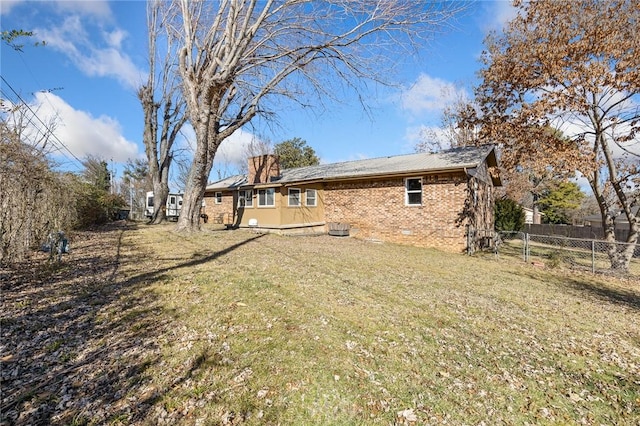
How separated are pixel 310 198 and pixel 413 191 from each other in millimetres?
5479

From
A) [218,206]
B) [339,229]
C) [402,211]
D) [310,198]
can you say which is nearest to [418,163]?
[402,211]

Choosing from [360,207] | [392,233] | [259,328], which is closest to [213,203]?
[360,207]

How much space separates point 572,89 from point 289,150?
2847 cm

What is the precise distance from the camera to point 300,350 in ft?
10.9

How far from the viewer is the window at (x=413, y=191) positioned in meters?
13.0

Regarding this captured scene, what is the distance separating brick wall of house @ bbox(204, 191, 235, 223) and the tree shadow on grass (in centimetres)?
1439

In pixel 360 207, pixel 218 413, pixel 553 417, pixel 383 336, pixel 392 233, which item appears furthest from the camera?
pixel 360 207

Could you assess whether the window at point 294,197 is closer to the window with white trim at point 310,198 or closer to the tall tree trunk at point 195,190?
the window with white trim at point 310,198

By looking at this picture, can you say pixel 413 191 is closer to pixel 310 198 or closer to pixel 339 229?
pixel 339 229

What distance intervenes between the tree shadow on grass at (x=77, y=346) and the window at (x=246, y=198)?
39.2 ft

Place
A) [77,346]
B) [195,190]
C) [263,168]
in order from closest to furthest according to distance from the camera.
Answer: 1. [77,346]
2. [195,190]
3. [263,168]

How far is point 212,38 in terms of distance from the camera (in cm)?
1216

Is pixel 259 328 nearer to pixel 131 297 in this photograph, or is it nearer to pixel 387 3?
pixel 131 297

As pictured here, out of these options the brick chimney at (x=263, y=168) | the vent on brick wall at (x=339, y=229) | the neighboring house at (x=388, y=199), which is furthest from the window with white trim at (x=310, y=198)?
the brick chimney at (x=263, y=168)
